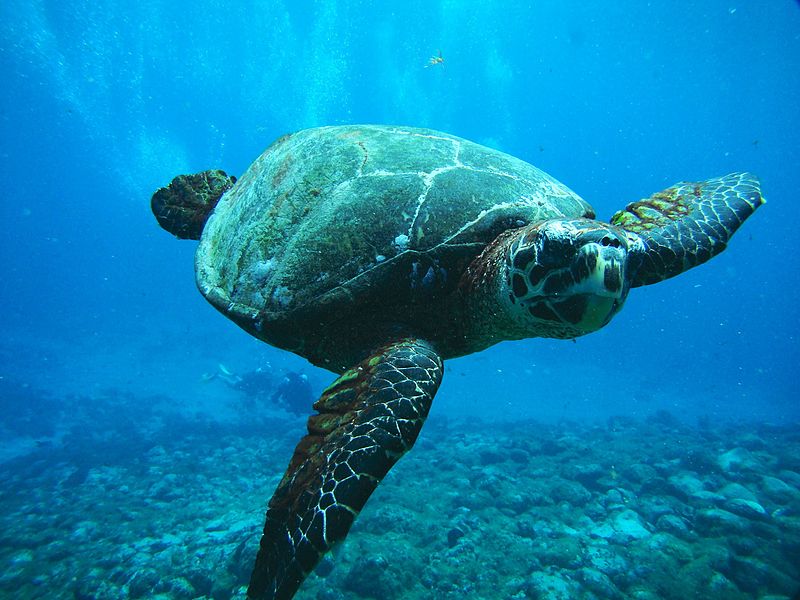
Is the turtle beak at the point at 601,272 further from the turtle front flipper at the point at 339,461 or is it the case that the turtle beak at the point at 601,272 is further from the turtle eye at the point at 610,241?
the turtle front flipper at the point at 339,461

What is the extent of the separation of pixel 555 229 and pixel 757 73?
70573mm

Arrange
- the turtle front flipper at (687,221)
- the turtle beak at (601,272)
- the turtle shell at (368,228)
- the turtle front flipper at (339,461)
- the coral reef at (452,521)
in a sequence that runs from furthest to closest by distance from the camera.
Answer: the coral reef at (452,521) < the turtle front flipper at (687,221) < the turtle shell at (368,228) < the turtle beak at (601,272) < the turtle front flipper at (339,461)

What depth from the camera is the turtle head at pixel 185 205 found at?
5.58 meters

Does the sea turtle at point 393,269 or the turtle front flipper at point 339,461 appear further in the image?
the sea turtle at point 393,269

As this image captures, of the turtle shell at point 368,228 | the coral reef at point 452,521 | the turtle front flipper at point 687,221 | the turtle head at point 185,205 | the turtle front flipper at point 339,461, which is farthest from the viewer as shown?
the coral reef at point 452,521

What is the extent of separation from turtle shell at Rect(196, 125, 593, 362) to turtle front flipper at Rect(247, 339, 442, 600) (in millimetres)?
655

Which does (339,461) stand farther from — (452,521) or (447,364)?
(447,364)

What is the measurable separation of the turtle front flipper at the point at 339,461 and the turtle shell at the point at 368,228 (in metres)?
0.66

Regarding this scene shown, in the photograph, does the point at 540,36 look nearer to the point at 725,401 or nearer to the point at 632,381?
the point at 632,381

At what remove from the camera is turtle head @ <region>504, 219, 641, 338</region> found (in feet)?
7.31

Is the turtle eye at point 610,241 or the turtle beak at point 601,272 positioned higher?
the turtle eye at point 610,241

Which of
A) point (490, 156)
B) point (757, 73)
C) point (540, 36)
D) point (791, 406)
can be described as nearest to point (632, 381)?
point (791, 406)

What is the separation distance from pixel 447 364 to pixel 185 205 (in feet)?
172

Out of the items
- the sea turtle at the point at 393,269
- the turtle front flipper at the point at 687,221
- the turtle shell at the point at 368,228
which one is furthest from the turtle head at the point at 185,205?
the turtle front flipper at the point at 687,221
